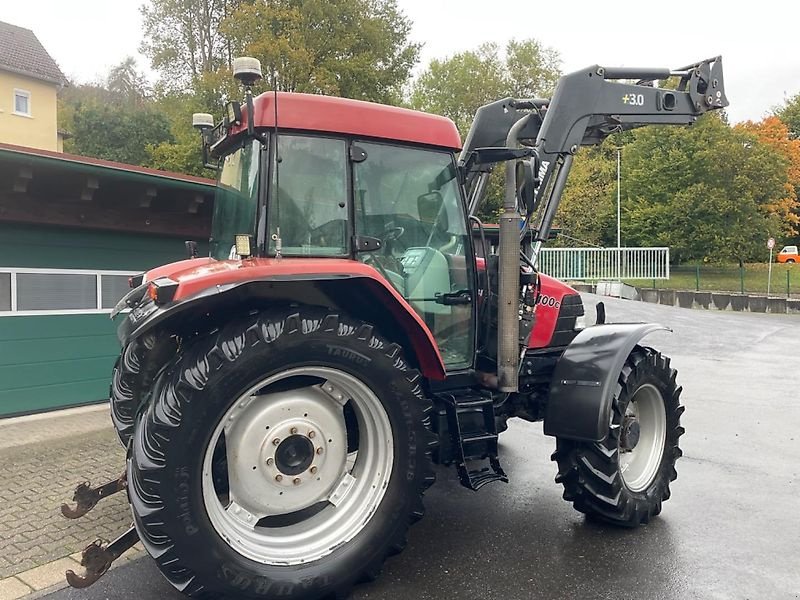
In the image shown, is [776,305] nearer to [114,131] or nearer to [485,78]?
[485,78]

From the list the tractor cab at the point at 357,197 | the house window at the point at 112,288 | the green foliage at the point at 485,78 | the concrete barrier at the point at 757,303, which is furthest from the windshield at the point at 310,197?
the green foliage at the point at 485,78

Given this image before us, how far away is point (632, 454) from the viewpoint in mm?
4371

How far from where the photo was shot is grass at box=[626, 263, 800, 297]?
27484mm

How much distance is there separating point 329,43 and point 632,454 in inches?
708

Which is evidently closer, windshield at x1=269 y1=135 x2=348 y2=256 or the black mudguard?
windshield at x1=269 y1=135 x2=348 y2=256

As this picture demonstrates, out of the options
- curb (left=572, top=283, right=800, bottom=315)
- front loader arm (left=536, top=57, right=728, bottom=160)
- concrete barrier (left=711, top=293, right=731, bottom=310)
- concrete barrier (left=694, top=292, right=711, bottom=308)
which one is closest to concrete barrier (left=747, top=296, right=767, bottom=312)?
curb (left=572, top=283, right=800, bottom=315)

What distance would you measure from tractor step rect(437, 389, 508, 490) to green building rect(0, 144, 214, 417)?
16.6ft

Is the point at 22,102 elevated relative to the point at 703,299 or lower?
elevated

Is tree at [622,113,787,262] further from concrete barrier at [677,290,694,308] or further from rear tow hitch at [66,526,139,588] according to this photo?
rear tow hitch at [66,526,139,588]

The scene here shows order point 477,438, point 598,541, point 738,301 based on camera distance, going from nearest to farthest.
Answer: point 477,438, point 598,541, point 738,301

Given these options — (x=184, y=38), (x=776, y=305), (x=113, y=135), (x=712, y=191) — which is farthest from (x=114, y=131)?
(x=776, y=305)

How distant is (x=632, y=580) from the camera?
10.8 feet

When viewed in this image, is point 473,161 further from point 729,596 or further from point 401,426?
point 729,596

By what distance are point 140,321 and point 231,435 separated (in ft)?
2.32
